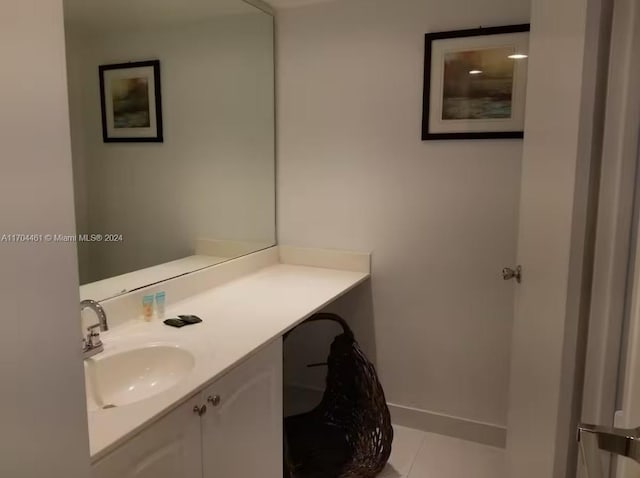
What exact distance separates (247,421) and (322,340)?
118 cm

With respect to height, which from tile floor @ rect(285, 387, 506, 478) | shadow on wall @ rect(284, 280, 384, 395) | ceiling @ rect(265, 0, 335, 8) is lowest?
tile floor @ rect(285, 387, 506, 478)

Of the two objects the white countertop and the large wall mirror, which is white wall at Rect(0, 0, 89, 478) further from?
the large wall mirror

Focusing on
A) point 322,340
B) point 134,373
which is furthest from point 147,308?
point 322,340

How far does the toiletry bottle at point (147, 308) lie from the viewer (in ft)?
5.90

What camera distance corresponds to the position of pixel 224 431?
4.49 feet

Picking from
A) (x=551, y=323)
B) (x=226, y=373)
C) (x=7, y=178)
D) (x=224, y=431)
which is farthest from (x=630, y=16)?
(x=224, y=431)

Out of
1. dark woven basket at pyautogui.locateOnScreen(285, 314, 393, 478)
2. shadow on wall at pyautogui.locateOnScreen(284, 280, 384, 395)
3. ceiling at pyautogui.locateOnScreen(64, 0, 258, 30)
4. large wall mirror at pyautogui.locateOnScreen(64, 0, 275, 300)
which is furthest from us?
shadow on wall at pyautogui.locateOnScreen(284, 280, 384, 395)

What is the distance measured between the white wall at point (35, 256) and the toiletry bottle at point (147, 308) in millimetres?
1060

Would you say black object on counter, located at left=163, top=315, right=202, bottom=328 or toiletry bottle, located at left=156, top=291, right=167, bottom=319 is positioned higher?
toiletry bottle, located at left=156, top=291, right=167, bottom=319

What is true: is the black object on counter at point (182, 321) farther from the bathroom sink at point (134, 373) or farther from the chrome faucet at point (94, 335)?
the chrome faucet at point (94, 335)

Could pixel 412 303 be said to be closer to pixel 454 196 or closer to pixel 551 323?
pixel 454 196

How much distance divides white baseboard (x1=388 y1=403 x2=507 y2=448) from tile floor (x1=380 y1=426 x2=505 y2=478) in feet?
0.09

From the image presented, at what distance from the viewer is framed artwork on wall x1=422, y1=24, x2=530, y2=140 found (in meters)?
2.08

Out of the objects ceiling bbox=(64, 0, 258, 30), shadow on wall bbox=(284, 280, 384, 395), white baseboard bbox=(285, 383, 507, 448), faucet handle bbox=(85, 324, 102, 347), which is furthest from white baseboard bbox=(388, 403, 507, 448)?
ceiling bbox=(64, 0, 258, 30)
